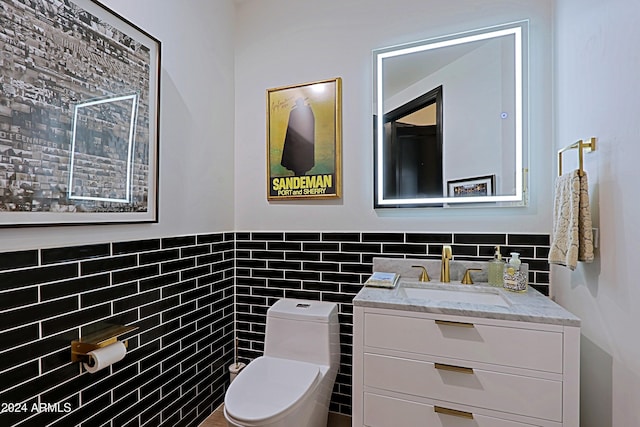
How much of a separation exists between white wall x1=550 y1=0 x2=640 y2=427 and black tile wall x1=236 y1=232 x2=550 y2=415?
1.13ft

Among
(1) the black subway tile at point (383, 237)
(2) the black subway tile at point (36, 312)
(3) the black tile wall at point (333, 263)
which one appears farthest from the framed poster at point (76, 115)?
(1) the black subway tile at point (383, 237)

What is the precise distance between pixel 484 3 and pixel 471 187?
3.24 ft

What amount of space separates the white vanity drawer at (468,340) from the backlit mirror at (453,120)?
730 mm

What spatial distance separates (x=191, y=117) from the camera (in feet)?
6.27

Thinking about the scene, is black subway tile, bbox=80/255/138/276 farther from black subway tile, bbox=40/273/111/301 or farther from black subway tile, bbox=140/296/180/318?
black subway tile, bbox=140/296/180/318

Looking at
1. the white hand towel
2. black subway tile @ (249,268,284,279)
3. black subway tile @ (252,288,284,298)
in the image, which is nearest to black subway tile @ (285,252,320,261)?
black subway tile @ (249,268,284,279)

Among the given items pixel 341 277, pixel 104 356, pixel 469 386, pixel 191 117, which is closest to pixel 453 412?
pixel 469 386

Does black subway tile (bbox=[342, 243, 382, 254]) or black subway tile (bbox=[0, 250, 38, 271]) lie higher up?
black subway tile (bbox=[0, 250, 38, 271])

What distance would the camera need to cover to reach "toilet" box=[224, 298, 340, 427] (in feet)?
4.56

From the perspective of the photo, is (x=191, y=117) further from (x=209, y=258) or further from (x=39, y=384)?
(x=39, y=384)

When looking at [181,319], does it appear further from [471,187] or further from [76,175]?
[471,187]

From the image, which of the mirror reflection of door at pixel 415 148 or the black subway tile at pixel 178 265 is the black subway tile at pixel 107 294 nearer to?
the black subway tile at pixel 178 265

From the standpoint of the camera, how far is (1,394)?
1.07 m

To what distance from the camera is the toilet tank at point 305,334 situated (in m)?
1.80
